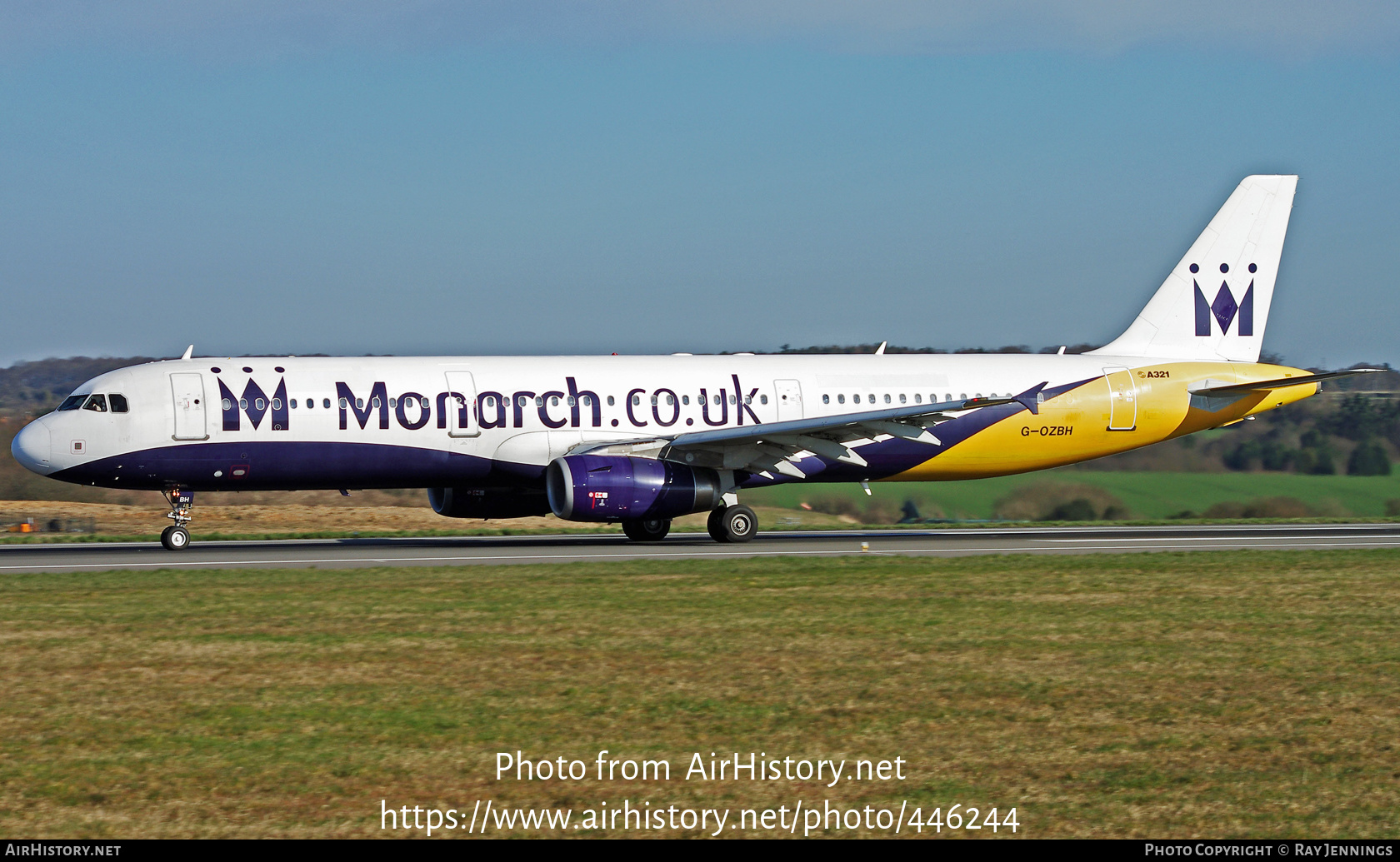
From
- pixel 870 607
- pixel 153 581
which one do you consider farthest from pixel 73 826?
pixel 153 581

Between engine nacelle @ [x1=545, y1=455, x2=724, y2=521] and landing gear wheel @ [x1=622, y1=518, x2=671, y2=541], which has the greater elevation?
engine nacelle @ [x1=545, y1=455, x2=724, y2=521]

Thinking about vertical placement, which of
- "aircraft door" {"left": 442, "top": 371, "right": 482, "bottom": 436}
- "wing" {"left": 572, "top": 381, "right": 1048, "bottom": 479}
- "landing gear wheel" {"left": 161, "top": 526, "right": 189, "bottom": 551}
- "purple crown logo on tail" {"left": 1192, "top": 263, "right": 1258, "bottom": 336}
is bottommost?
"landing gear wheel" {"left": 161, "top": 526, "right": 189, "bottom": 551}

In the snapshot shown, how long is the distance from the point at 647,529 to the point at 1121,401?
417 inches

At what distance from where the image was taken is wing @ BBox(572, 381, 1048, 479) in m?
25.9

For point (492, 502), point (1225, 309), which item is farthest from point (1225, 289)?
point (492, 502)

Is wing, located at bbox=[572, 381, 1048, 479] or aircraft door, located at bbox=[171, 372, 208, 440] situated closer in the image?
aircraft door, located at bbox=[171, 372, 208, 440]

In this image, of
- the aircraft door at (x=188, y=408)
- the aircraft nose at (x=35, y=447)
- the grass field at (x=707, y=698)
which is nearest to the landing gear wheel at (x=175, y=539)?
the aircraft door at (x=188, y=408)

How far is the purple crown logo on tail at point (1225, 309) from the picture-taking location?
104ft

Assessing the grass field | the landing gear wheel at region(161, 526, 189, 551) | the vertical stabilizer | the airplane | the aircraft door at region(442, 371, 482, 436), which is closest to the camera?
the grass field

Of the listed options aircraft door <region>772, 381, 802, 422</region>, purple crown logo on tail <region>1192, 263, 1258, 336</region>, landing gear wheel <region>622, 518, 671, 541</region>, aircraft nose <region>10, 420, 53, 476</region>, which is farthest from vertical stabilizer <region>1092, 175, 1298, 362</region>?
aircraft nose <region>10, 420, 53, 476</region>

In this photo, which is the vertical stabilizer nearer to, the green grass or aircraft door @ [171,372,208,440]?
the green grass

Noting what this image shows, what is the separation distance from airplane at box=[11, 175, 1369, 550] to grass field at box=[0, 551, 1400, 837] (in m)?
7.81
